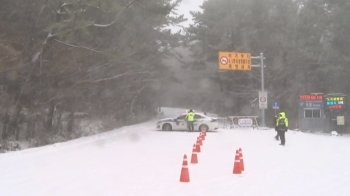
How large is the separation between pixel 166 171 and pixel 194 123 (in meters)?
17.5

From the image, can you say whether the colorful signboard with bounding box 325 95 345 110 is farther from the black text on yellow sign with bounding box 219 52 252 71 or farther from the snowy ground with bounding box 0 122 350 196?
the snowy ground with bounding box 0 122 350 196

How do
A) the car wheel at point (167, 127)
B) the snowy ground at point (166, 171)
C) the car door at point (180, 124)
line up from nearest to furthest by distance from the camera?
the snowy ground at point (166, 171), the car door at point (180, 124), the car wheel at point (167, 127)

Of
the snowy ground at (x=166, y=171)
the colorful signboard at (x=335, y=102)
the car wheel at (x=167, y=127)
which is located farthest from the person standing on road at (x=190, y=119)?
the colorful signboard at (x=335, y=102)

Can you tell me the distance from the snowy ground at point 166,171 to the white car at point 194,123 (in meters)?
9.77

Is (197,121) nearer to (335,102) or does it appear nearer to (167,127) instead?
(167,127)

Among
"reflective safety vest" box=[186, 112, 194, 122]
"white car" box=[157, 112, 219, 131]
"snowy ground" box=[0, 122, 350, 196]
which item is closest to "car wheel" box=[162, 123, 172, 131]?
"white car" box=[157, 112, 219, 131]

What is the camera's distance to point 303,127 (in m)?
39.4

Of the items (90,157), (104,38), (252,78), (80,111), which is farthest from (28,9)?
(252,78)

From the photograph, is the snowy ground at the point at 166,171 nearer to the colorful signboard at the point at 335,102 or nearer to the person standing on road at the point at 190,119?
the person standing on road at the point at 190,119

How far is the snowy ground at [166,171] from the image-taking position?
9.98 m

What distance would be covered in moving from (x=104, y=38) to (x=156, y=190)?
61.7 ft

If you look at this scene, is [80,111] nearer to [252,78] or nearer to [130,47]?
[130,47]

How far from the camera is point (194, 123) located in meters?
30.1

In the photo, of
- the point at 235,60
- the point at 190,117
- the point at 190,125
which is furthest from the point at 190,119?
the point at 235,60
